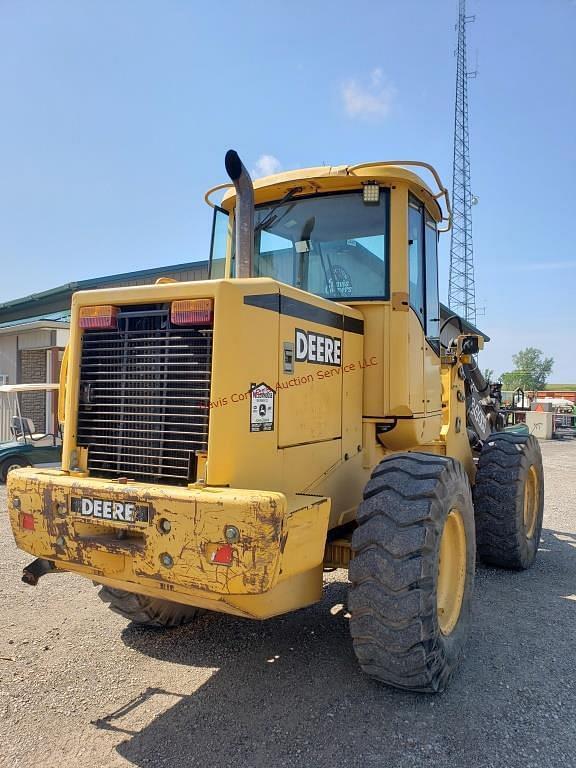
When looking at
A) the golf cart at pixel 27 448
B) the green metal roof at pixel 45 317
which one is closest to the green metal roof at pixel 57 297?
the green metal roof at pixel 45 317

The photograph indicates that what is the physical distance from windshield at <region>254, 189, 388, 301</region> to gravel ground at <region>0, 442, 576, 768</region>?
2.40 metres

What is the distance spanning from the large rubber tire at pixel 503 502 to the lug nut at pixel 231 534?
11.7ft

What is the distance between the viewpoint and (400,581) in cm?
316

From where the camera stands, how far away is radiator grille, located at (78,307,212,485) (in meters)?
3.16

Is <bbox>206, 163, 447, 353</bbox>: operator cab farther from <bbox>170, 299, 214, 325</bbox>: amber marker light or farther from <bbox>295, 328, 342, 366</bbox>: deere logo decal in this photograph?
<bbox>170, 299, 214, 325</bbox>: amber marker light

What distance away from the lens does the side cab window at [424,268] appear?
173 inches

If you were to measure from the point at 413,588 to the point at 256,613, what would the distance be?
31.8 inches

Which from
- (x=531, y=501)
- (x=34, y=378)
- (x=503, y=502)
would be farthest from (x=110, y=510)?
(x=34, y=378)

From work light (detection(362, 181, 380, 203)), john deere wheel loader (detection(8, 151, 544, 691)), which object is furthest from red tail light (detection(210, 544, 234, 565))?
work light (detection(362, 181, 380, 203))

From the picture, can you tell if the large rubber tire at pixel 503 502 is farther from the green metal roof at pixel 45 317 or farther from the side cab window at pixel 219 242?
the green metal roof at pixel 45 317

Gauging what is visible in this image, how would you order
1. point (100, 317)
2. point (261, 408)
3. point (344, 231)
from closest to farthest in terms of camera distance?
point (261, 408) → point (100, 317) → point (344, 231)

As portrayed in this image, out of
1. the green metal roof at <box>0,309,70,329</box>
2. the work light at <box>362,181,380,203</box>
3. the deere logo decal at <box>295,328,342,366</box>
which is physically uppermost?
the green metal roof at <box>0,309,70,329</box>

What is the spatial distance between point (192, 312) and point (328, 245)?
5.15 feet

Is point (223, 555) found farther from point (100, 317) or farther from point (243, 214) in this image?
point (243, 214)
